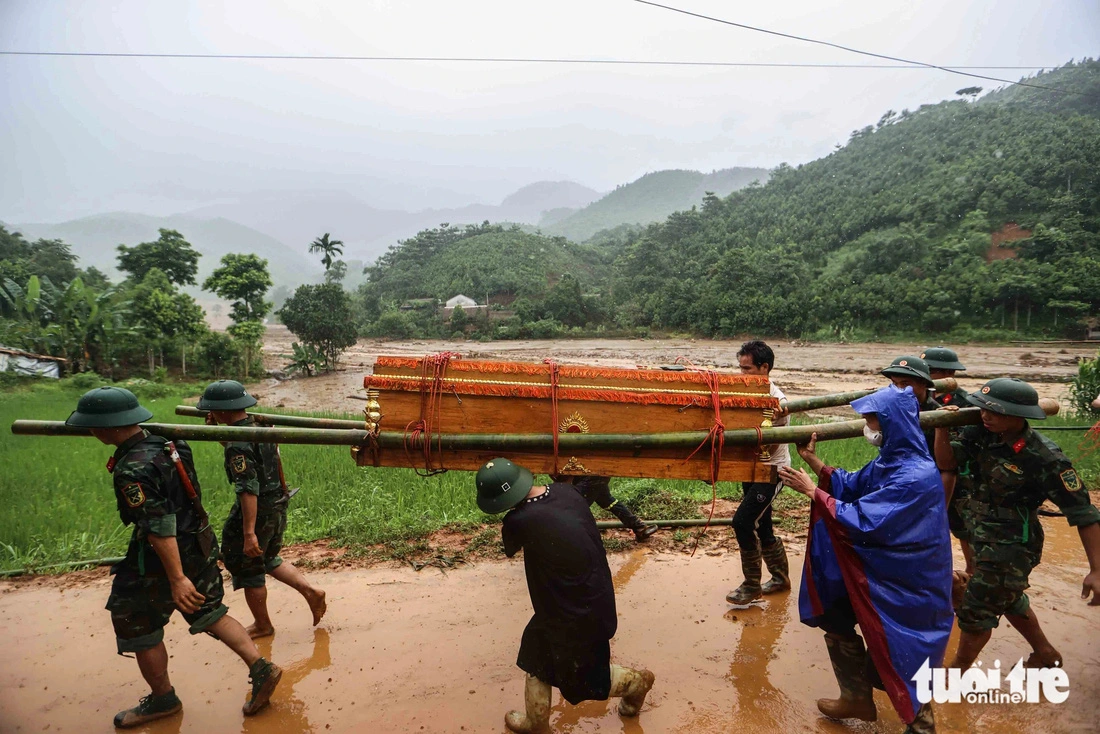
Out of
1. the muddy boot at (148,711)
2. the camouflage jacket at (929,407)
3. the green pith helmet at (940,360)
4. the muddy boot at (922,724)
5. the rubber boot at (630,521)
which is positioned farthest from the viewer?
the rubber boot at (630,521)

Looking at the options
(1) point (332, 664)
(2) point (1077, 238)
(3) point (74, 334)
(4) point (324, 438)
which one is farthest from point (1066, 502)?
(2) point (1077, 238)

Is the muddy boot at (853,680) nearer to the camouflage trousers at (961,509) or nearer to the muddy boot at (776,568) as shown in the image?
the camouflage trousers at (961,509)

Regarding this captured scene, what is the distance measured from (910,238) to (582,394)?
131ft

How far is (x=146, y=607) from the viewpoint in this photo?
296 centimetres

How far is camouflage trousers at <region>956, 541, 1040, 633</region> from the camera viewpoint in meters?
3.03

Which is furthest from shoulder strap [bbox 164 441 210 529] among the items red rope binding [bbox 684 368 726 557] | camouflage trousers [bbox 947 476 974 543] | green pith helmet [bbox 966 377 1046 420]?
green pith helmet [bbox 966 377 1046 420]

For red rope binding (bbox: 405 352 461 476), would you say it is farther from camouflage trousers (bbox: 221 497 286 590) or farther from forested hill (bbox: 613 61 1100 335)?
forested hill (bbox: 613 61 1100 335)

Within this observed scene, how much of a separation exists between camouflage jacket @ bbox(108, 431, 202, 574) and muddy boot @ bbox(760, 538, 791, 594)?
3.91 metres

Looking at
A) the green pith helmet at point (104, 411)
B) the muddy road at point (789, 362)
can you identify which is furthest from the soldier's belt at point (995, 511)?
the muddy road at point (789, 362)

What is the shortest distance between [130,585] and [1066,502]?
495 cm

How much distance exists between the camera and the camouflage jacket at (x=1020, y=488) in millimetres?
2912

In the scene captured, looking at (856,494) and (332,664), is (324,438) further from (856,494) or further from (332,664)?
(856,494)

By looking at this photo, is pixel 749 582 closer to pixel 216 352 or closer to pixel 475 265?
pixel 216 352

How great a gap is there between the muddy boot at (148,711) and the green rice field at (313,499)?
2235 millimetres
